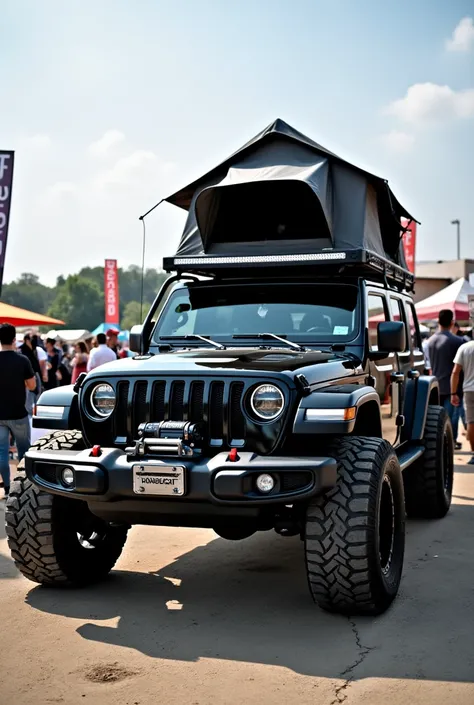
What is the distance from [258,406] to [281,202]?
2.79 metres

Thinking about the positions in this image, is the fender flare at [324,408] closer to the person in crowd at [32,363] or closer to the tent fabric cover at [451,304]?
the person in crowd at [32,363]

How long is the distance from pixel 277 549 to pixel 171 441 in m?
2.35

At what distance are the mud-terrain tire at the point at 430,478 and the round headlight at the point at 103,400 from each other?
140 inches

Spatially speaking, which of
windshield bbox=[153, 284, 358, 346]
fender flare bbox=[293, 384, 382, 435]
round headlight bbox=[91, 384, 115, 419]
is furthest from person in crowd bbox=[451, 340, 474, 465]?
round headlight bbox=[91, 384, 115, 419]

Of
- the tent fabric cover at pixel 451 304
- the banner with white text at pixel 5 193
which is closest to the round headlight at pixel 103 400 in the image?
the banner with white text at pixel 5 193

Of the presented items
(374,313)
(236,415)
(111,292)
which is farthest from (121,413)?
(111,292)

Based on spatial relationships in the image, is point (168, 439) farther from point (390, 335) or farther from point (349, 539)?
point (390, 335)

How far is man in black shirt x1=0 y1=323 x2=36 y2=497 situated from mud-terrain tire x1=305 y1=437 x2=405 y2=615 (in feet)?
16.3

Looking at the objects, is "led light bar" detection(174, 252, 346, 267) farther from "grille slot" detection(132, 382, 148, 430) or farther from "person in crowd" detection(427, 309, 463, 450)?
"person in crowd" detection(427, 309, 463, 450)

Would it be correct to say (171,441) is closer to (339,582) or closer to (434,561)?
(339,582)

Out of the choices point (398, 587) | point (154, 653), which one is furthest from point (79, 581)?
point (398, 587)

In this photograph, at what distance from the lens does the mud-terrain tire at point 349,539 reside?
15.3 ft

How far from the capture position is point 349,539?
15.2 feet

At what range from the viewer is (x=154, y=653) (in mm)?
4359
